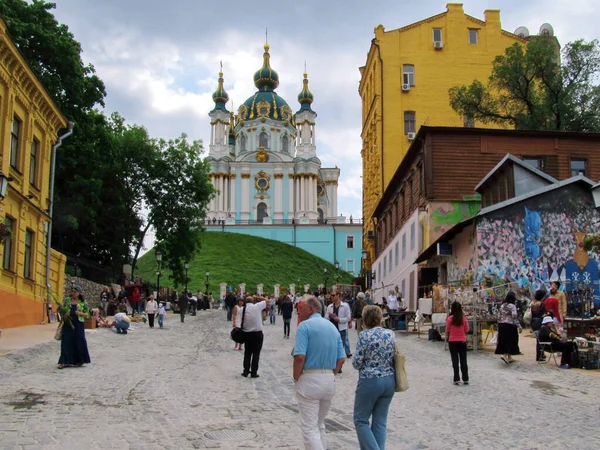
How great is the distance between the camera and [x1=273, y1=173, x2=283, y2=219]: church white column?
106 m

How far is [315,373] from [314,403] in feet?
0.85

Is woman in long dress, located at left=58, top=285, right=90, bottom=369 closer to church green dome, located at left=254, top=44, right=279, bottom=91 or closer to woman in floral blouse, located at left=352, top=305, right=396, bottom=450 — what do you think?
woman in floral blouse, located at left=352, top=305, right=396, bottom=450

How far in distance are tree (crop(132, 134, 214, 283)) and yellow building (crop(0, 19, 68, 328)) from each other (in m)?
17.1

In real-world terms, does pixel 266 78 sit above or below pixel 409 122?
above

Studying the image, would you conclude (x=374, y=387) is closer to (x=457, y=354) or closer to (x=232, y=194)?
(x=457, y=354)

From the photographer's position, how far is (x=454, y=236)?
2742cm

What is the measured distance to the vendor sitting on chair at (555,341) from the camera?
1359 centimetres

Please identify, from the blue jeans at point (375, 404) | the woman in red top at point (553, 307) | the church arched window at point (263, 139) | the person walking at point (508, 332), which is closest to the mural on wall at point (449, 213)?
the woman in red top at point (553, 307)

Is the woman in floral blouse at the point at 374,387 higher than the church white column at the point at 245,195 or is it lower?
lower

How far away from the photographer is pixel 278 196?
10694cm

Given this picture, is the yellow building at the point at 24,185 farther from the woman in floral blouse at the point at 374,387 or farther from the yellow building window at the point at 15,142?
the woman in floral blouse at the point at 374,387

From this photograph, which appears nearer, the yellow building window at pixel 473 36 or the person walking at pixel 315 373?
the person walking at pixel 315 373

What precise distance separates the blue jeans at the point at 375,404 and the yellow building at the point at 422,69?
138ft

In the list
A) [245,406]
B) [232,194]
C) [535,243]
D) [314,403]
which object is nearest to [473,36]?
[535,243]
